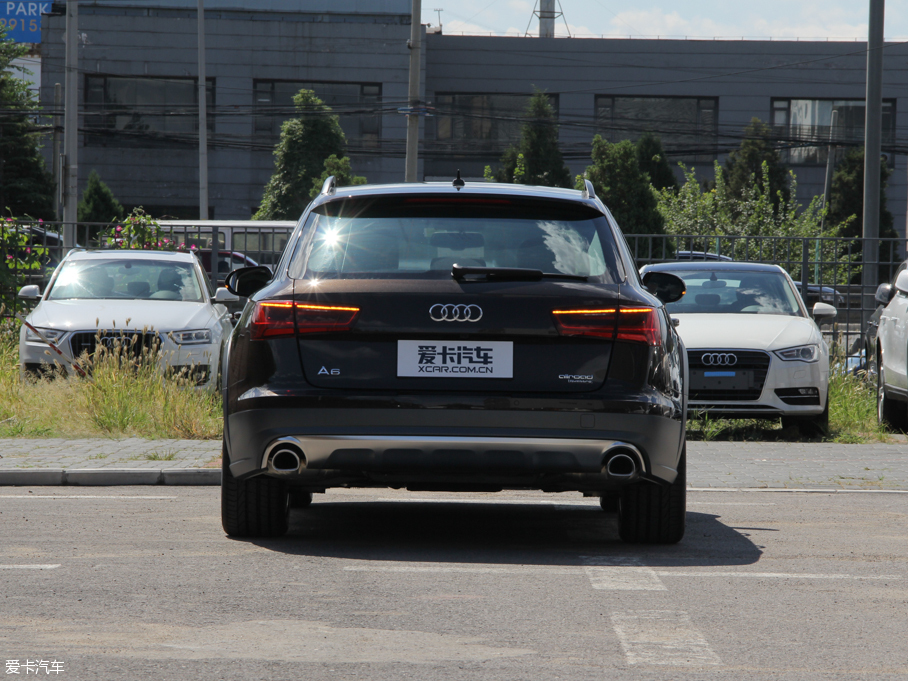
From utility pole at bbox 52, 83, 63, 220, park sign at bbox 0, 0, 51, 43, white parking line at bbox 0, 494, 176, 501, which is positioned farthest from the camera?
park sign at bbox 0, 0, 51, 43

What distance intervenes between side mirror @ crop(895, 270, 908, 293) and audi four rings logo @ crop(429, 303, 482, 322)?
8.14m

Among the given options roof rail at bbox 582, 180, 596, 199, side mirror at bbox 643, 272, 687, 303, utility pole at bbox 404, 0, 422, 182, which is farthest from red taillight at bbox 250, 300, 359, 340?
utility pole at bbox 404, 0, 422, 182

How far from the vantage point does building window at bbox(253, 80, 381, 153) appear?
62.7 m

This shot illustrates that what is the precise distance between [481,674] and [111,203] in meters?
48.9

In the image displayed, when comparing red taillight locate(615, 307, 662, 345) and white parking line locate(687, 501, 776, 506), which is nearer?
red taillight locate(615, 307, 662, 345)

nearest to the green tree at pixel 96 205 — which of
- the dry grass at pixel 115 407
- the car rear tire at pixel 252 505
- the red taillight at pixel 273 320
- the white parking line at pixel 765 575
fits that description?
the dry grass at pixel 115 407

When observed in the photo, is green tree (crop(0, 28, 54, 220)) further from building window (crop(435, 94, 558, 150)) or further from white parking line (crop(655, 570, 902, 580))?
white parking line (crop(655, 570, 902, 580))

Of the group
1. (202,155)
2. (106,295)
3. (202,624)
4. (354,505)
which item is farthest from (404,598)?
(202,155)

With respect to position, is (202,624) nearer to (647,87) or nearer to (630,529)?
(630,529)

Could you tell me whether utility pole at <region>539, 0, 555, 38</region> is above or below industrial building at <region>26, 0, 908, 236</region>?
above

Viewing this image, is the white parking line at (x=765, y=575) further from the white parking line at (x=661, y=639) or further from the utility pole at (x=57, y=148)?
the utility pole at (x=57, y=148)

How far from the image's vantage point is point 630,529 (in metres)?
6.40

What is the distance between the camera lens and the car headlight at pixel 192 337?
41.7 ft

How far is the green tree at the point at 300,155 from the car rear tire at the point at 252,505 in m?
45.7
